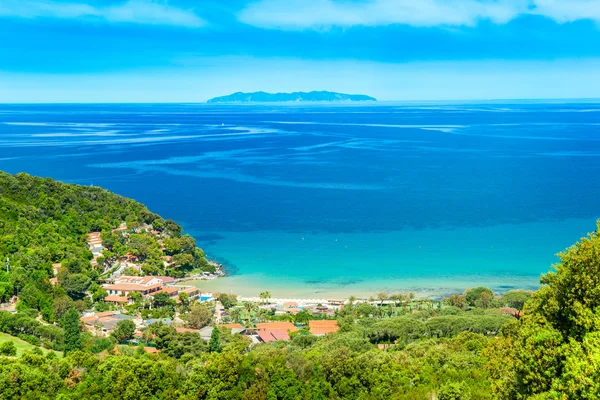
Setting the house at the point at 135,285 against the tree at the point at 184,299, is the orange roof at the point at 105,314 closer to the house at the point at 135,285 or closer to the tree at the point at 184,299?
the house at the point at 135,285

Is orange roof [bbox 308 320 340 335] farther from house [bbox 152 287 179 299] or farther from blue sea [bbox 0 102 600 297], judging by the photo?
house [bbox 152 287 179 299]

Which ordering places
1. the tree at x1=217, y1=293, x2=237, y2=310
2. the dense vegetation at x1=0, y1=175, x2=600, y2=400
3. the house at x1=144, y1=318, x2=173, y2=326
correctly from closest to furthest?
1. the dense vegetation at x1=0, y1=175, x2=600, y2=400
2. the house at x1=144, y1=318, x2=173, y2=326
3. the tree at x1=217, y1=293, x2=237, y2=310

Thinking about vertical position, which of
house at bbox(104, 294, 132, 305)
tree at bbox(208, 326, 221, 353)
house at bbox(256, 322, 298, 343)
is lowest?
house at bbox(104, 294, 132, 305)

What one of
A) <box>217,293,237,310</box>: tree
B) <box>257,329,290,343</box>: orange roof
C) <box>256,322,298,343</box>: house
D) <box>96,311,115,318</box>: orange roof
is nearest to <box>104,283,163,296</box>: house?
<box>96,311,115,318</box>: orange roof

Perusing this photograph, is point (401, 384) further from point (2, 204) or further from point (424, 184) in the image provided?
point (424, 184)

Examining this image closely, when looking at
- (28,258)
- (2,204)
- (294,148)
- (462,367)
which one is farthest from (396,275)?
(294,148)

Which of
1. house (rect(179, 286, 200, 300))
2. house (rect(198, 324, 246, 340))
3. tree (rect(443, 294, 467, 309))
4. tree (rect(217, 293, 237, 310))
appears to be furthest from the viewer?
house (rect(179, 286, 200, 300))

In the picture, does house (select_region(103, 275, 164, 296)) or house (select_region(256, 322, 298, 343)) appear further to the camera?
house (select_region(103, 275, 164, 296))
